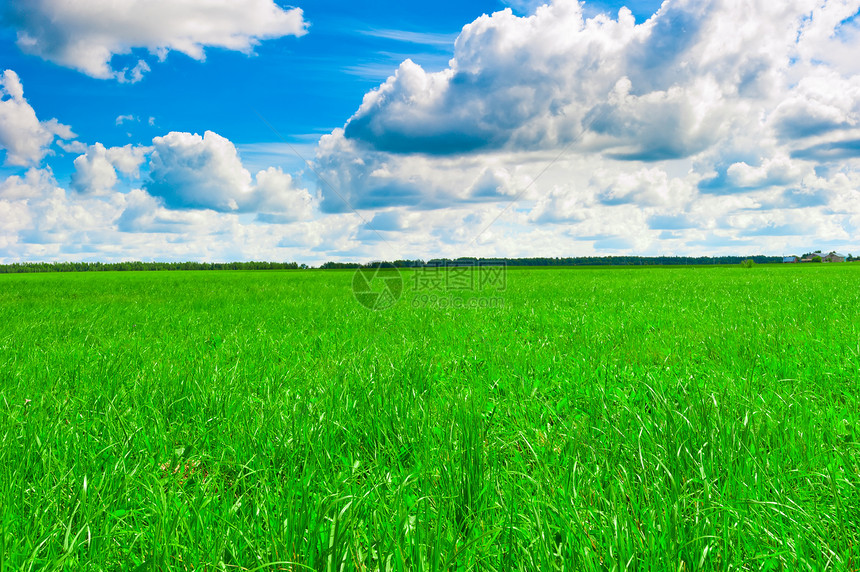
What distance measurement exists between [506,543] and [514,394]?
7.04ft

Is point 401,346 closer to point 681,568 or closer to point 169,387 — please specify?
point 169,387

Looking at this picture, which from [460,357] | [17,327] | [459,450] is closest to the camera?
[459,450]

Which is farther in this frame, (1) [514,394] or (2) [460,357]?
(2) [460,357]

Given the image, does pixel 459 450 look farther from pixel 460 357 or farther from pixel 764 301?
pixel 764 301

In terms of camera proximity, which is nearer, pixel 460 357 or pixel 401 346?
pixel 460 357

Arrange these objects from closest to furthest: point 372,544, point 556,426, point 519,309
A: point 372,544 < point 556,426 < point 519,309

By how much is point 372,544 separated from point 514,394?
2.40 m

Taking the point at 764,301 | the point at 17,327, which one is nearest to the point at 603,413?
the point at 764,301

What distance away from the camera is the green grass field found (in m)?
1.76

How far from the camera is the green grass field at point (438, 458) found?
1.76 metres

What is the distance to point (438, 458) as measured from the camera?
8.38 feet

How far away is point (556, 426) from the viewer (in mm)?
3180

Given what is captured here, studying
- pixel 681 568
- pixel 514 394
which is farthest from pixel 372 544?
pixel 514 394

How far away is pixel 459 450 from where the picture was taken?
8.34 ft
